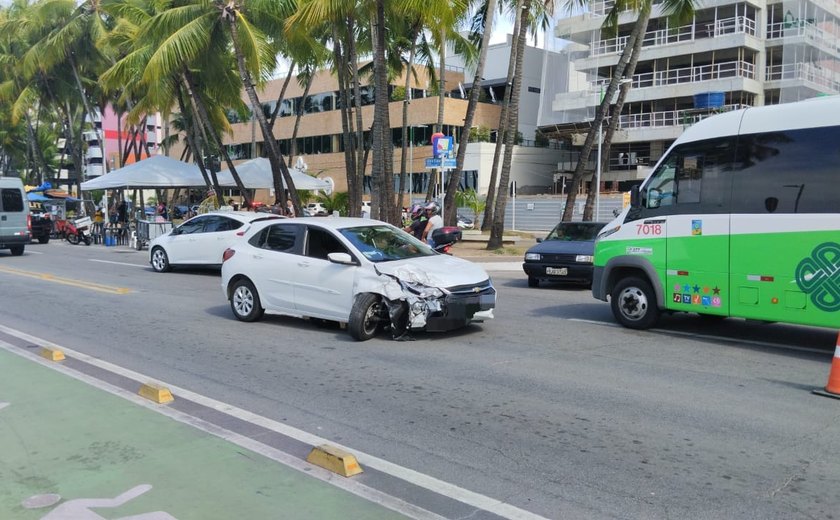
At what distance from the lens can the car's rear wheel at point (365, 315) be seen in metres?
9.55

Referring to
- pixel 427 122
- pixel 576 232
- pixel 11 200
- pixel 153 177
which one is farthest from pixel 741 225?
pixel 427 122

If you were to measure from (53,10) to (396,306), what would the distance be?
3599 centimetres

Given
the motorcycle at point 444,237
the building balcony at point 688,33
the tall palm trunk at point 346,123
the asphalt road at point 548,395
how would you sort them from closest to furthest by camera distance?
the asphalt road at point 548,395
the motorcycle at point 444,237
the tall palm trunk at point 346,123
the building balcony at point 688,33

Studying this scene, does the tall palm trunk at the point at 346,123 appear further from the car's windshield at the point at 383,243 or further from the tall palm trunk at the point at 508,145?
the car's windshield at the point at 383,243

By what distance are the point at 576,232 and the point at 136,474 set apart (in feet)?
43.7

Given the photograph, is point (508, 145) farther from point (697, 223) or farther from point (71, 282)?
point (697, 223)

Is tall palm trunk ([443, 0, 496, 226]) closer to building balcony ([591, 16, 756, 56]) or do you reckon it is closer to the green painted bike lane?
the green painted bike lane

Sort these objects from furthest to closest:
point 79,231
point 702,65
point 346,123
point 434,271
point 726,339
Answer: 1. point 702,65
2. point 79,231
3. point 346,123
4. point 726,339
5. point 434,271

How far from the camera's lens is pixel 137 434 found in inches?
230

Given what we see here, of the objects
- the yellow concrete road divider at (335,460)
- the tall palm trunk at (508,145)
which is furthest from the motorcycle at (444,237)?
the yellow concrete road divider at (335,460)

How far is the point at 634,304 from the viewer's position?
10.7 meters

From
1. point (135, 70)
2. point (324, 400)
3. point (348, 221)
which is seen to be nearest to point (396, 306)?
point (348, 221)

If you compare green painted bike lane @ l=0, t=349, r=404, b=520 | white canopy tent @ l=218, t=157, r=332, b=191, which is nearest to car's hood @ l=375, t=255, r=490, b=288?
green painted bike lane @ l=0, t=349, r=404, b=520

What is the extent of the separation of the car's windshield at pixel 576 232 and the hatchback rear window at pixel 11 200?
689 inches
